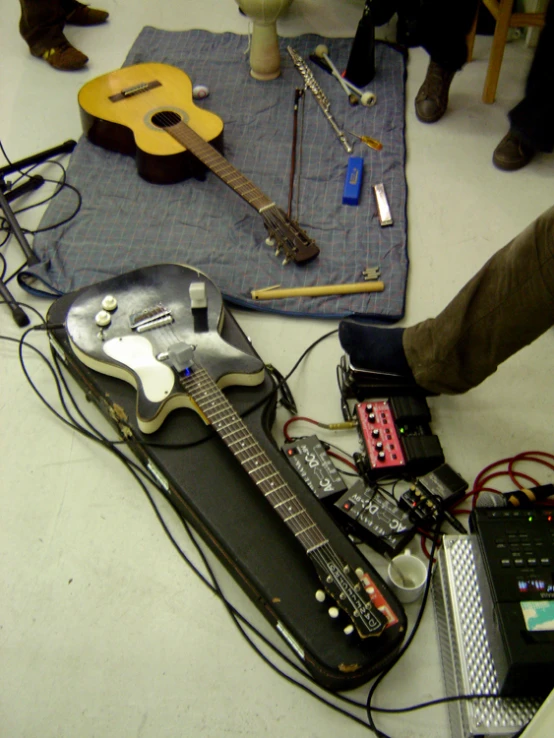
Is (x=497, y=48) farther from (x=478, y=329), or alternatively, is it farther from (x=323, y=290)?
(x=478, y=329)

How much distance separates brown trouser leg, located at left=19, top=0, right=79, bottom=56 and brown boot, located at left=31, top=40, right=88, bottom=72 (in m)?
0.02

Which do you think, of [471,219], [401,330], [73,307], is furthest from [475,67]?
[73,307]

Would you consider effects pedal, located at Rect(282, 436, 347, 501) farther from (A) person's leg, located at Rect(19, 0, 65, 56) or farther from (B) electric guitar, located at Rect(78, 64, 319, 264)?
(A) person's leg, located at Rect(19, 0, 65, 56)

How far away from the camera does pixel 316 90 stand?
8.11 feet

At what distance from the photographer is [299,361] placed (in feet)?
5.71

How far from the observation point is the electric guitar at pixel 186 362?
1.22 metres

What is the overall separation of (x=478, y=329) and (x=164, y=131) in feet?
4.18

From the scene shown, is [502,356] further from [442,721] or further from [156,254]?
[156,254]

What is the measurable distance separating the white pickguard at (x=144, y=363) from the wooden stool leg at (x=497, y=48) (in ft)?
5.81

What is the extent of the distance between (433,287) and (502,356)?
0.53 meters

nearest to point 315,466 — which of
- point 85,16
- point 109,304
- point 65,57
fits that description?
point 109,304

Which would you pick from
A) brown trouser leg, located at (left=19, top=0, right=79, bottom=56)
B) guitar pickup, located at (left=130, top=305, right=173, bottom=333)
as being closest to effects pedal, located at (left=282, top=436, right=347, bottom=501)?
guitar pickup, located at (left=130, top=305, right=173, bottom=333)

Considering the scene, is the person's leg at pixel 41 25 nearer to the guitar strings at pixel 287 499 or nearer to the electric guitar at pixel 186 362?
the electric guitar at pixel 186 362

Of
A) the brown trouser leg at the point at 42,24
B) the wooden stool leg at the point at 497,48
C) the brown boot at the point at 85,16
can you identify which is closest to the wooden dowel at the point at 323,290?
the wooden stool leg at the point at 497,48
